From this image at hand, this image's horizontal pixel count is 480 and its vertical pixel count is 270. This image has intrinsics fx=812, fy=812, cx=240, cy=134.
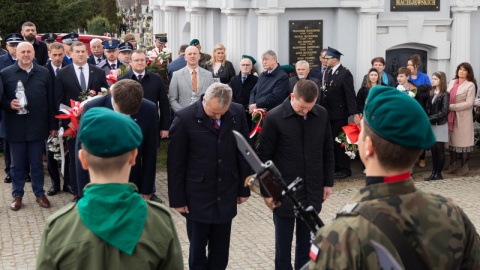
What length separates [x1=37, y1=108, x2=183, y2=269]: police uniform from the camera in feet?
11.2

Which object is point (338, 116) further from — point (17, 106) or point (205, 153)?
point (205, 153)

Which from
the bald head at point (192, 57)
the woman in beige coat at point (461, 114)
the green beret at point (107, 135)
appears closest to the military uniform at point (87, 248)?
the green beret at point (107, 135)

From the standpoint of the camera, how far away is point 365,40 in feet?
45.7

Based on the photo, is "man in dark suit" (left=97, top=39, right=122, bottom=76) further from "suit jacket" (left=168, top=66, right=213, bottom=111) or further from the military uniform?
the military uniform

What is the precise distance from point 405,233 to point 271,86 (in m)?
8.80

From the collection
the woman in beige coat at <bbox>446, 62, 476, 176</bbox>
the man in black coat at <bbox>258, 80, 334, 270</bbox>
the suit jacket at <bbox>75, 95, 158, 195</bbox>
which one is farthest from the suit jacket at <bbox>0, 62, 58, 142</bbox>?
the woman in beige coat at <bbox>446, 62, 476, 176</bbox>

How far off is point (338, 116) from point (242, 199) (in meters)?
5.60

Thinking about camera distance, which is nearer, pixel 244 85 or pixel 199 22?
pixel 244 85

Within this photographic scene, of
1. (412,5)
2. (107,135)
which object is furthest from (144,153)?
(412,5)

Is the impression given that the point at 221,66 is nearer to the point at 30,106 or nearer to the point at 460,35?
the point at 30,106

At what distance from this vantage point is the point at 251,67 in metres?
13.0

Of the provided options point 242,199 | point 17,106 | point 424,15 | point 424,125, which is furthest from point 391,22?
point 424,125

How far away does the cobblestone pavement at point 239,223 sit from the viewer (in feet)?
27.2

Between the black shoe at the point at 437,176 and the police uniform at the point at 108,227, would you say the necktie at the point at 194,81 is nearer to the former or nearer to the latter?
the black shoe at the point at 437,176
